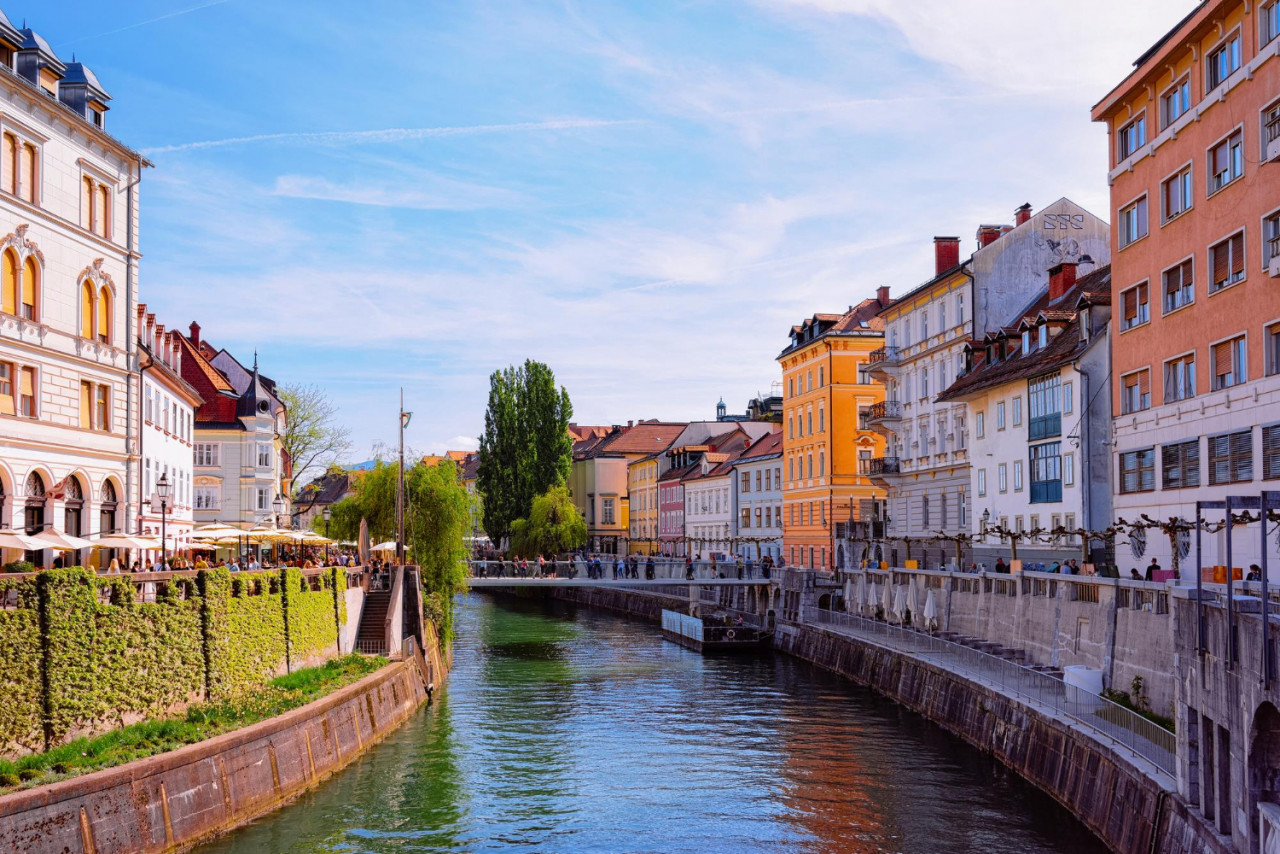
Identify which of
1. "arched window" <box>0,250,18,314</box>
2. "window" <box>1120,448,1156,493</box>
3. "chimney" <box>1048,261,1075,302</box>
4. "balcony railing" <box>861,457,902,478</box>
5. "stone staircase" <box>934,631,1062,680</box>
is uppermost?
"chimney" <box>1048,261,1075,302</box>

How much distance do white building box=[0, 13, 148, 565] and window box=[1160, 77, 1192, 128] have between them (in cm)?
2639

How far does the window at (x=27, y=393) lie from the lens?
2986cm

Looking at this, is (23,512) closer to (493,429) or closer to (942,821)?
(942,821)

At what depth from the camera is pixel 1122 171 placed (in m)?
35.2

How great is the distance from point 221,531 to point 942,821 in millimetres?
21716

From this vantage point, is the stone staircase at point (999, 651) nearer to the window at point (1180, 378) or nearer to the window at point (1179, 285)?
the window at point (1180, 378)

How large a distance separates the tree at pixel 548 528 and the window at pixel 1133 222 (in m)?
62.2

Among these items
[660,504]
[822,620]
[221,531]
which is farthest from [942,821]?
[660,504]

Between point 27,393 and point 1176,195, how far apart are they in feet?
90.6

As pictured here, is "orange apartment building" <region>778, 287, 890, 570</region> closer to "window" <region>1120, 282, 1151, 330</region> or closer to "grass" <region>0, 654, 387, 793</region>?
"window" <region>1120, 282, 1151, 330</region>

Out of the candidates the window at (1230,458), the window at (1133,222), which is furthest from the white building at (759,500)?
the window at (1230,458)

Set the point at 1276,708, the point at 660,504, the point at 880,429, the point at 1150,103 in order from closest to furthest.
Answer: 1. the point at 1276,708
2. the point at 1150,103
3. the point at 880,429
4. the point at 660,504

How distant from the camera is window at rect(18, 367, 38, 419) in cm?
2986

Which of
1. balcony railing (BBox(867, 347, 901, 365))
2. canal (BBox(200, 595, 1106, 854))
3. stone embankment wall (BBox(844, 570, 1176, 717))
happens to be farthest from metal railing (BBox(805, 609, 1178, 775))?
balcony railing (BBox(867, 347, 901, 365))
